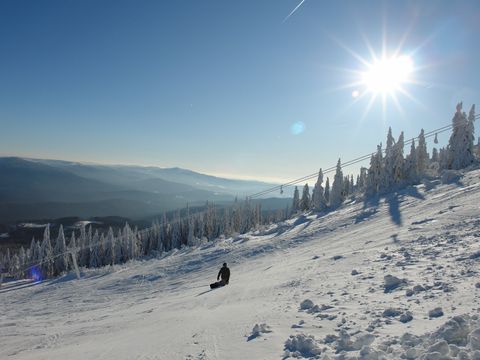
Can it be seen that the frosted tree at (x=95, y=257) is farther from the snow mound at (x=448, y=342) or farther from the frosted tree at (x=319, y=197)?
the snow mound at (x=448, y=342)

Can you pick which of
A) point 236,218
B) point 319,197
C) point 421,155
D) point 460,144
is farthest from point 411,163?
point 236,218

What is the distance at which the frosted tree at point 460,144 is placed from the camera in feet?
138

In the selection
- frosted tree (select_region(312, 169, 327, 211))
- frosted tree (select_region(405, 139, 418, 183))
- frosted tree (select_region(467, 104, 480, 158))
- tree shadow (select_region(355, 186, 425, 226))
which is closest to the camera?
tree shadow (select_region(355, 186, 425, 226))

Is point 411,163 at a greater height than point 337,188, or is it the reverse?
point 411,163

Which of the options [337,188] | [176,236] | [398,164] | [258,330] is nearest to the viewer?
[258,330]

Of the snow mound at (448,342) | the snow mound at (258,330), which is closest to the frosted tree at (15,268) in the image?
the snow mound at (258,330)

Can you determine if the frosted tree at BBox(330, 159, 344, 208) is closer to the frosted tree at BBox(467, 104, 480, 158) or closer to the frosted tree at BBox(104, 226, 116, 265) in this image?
the frosted tree at BBox(467, 104, 480, 158)

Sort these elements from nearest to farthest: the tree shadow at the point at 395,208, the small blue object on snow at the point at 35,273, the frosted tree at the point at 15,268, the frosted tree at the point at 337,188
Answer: the tree shadow at the point at 395,208
the frosted tree at the point at 337,188
the small blue object on snow at the point at 35,273
the frosted tree at the point at 15,268

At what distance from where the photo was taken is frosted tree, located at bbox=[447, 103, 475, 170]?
42188mm

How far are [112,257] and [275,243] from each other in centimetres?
5730

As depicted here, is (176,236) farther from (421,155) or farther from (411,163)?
(421,155)

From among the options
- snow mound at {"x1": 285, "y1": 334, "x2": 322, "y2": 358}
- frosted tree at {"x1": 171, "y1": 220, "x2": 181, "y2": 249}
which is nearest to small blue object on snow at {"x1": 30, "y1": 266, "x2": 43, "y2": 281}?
frosted tree at {"x1": 171, "y1": 220, "x2": 181, "y2": 249}

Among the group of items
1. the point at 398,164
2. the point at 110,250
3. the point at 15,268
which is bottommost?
the point at 15,268

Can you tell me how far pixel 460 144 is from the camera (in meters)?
42.7
